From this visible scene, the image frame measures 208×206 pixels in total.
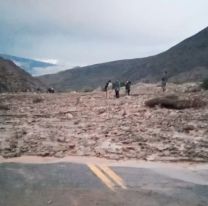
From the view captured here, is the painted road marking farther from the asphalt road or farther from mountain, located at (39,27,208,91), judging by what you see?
mountain, located at (39,27,208,91)

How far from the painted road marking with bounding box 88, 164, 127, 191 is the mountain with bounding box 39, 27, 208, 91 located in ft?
225

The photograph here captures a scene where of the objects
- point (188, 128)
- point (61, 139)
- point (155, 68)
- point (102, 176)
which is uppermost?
point (155, 68)

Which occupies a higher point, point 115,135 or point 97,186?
point 97,186

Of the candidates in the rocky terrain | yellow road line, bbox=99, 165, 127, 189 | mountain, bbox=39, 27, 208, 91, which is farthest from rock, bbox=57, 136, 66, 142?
mountain, bbox=39, 27, 208, 91

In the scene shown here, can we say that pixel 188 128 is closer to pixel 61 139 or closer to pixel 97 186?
pixel 61 139

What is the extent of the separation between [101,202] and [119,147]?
14.5 ft

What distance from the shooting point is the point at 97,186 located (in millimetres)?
6055

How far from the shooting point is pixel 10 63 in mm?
76562

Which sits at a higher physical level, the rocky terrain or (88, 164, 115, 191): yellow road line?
(88, 164, 115, 191): yellow road line

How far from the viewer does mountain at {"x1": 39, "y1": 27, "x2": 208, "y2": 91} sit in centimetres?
8882

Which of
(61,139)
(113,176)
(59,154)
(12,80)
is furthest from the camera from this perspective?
(12,80)

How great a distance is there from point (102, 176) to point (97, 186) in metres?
0.68

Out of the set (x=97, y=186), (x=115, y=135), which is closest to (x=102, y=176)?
(x=97, y=186)

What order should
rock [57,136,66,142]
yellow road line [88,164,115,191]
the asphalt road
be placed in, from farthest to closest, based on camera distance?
rock [57,136,66,142]
yellow road line [88,164,115,191]
the asphalt road
